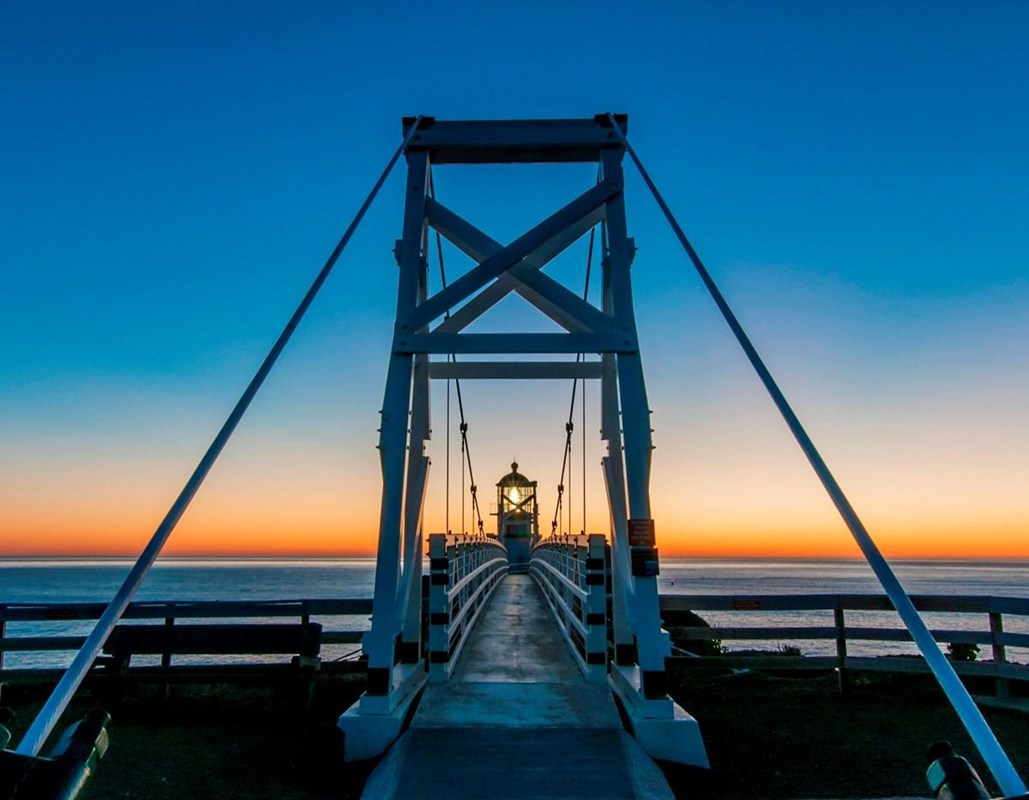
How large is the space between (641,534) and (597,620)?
5.21 ft

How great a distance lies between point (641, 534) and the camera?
20.0ft

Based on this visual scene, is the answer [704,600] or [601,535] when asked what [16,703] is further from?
[704,600]

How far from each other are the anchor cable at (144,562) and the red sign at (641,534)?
118 inches

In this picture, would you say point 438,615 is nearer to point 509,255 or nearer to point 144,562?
point 509,255

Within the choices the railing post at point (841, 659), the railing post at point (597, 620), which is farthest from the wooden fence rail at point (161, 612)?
the railing post at point (841, 659)

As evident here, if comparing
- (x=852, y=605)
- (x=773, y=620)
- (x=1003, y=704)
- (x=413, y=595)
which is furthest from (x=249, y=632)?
(x=773, y=620)

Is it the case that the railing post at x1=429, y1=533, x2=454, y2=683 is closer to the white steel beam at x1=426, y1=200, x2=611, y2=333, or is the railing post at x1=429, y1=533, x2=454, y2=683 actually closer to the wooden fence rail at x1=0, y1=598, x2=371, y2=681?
the wooden fence rail at x1=0, y1=598, x2=371, y2=681

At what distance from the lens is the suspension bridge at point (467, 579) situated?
4.76 meters

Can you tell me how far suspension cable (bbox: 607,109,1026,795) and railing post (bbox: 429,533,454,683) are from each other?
12.6 ft

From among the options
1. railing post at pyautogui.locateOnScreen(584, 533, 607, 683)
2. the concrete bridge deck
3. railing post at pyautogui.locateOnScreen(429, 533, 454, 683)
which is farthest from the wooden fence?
the concrete bridge deck

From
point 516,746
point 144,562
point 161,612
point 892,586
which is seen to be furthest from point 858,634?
point 144,562

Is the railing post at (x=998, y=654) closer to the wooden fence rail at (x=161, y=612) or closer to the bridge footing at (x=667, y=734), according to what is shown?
the bridge footing at (x=667, y=734)

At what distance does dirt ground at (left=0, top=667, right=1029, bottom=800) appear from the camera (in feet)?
17.8

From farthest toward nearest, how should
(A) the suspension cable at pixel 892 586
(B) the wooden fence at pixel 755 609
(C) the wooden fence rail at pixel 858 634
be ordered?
(B) the wooden fence at pixel 755 609, (C) the wooden fence rail at pixel 858 634, (A) the suspension cable at pixel 892 586
